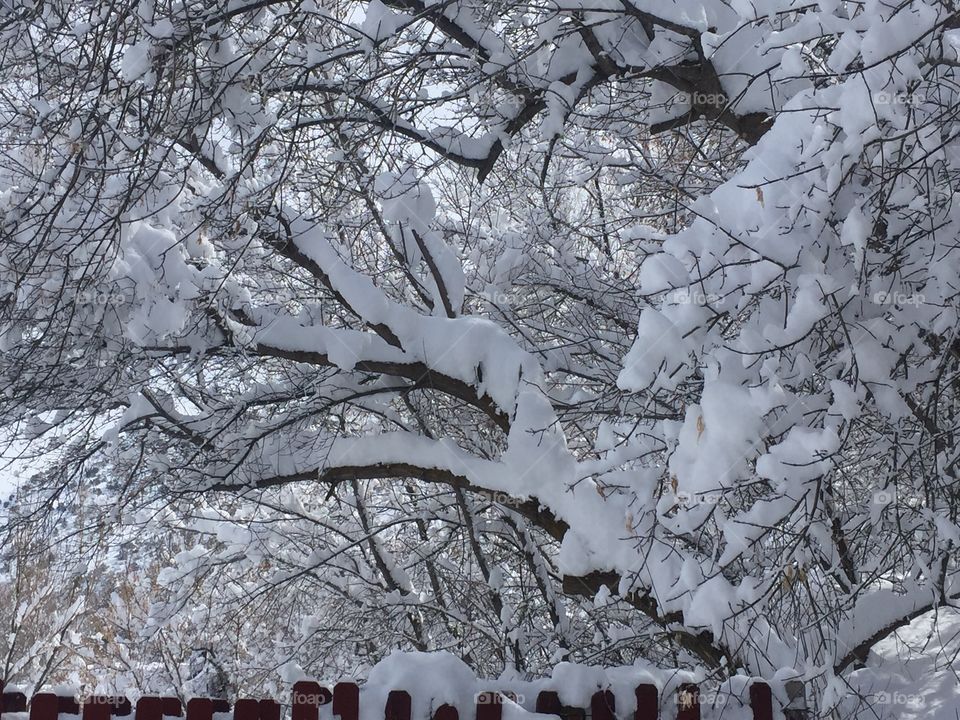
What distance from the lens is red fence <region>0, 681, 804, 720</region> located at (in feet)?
14.9

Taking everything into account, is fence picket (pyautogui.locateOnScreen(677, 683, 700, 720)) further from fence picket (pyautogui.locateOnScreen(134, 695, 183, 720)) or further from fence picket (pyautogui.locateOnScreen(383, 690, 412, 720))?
fence picket (pyautogui.locateOnScreen(134, 695, 183, 720))

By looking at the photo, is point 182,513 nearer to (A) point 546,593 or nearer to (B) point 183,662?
(A) point 546,593

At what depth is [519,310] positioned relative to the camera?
7.43m

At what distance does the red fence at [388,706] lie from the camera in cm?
454

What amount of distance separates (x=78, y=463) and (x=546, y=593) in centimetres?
344

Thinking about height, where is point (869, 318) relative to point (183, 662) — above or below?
above

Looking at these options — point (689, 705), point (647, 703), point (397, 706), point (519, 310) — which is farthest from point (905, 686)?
point (519, 310)

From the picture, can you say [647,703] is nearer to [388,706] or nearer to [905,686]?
[388,706]

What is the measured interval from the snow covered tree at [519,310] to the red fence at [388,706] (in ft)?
0.99

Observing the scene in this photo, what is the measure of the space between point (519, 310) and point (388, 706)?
3625 mm

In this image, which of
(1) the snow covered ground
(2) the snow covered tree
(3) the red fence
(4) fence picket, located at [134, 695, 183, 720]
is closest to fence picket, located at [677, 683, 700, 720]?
(3) the red fence

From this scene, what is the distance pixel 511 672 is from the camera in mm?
5684

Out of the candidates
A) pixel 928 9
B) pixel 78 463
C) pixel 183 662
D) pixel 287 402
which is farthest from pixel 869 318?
pixel 183 662

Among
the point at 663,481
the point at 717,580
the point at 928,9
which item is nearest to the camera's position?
the point at 928,9
